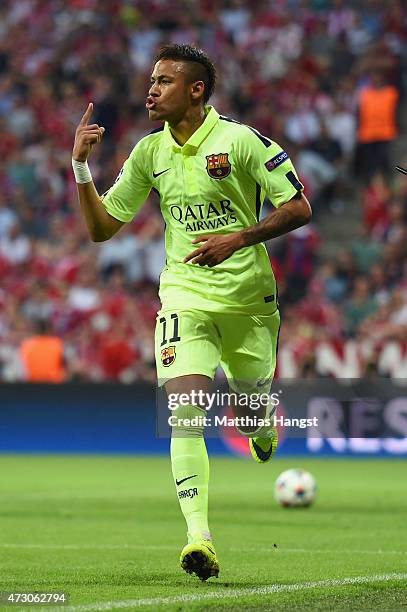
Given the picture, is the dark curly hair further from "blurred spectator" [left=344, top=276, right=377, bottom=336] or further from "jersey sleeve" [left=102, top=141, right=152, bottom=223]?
"blurred spectator" [left=344, top=276, right=377, bottom=336]

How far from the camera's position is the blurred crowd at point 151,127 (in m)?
19.4

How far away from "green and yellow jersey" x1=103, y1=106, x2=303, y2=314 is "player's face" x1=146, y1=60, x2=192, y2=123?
0.15m

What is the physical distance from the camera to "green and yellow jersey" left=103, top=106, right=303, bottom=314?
23.5ft

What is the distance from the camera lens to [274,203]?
7090 millimetres

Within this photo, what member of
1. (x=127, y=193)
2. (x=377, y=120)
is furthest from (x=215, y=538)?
(x=377, y=120)

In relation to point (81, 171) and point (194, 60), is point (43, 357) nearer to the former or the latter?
point (81, 171)

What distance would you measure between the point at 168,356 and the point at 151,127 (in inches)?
622

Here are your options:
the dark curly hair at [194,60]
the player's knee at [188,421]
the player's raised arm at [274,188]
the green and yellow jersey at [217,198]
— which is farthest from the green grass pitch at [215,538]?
the dark curly hair at [194,60]

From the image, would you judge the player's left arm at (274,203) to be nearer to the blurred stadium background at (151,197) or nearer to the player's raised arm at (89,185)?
the player's raised arm at (89,185)

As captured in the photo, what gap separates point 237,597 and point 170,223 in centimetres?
226

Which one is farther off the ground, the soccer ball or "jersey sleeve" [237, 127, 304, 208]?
"jersey sleeve" [237, 127, 304, 208]

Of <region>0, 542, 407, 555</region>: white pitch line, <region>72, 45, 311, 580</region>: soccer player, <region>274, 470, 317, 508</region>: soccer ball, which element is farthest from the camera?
<region>274, 470, 317, 508</region>: soccer ball

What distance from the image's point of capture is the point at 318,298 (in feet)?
63.6

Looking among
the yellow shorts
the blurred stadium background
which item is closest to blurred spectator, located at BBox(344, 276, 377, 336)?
the blurred stadium background
